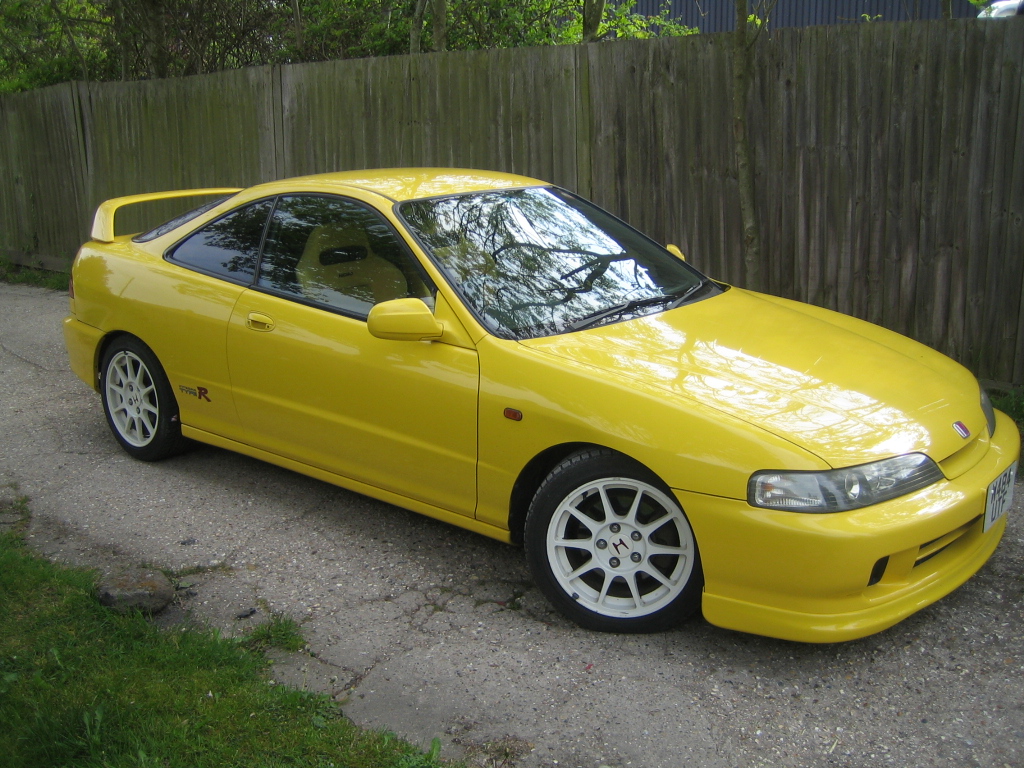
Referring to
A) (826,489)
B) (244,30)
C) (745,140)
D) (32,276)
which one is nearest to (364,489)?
(826,489)

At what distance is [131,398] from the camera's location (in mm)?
5332

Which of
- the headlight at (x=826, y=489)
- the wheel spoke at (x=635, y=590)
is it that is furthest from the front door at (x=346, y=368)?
the headlight at (x=826, y=489)

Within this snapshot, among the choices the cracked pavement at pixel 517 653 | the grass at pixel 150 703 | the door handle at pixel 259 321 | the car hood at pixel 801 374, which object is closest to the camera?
the grass at pixel 150 703

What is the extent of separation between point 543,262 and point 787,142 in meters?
→ 2.89

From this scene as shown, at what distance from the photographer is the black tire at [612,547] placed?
134 inches

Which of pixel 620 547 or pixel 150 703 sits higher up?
pixel 620 547

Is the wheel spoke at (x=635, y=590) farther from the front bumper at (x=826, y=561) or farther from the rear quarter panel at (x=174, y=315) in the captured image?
the rear quarter panel at (x=174, y=315)

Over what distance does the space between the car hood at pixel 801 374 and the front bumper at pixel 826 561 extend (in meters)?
0.20

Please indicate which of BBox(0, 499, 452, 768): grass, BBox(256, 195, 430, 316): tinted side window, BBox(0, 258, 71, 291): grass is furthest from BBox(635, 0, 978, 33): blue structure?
BBox(0, 499, 452, 768): grass

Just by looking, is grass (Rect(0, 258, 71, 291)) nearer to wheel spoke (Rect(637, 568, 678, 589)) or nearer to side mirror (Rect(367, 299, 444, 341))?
side mirror (Rect(367, 299, 444, 341))

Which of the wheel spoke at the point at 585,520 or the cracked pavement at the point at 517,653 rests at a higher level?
the wheel spoke at the point at 585,520

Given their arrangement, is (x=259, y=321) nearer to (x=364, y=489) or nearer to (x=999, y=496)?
(x=364, y=489)

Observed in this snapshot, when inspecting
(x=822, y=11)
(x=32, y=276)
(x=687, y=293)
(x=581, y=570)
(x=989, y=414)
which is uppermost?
(x=822, y=11)

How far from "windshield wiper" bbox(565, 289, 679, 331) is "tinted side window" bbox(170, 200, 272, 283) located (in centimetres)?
165
